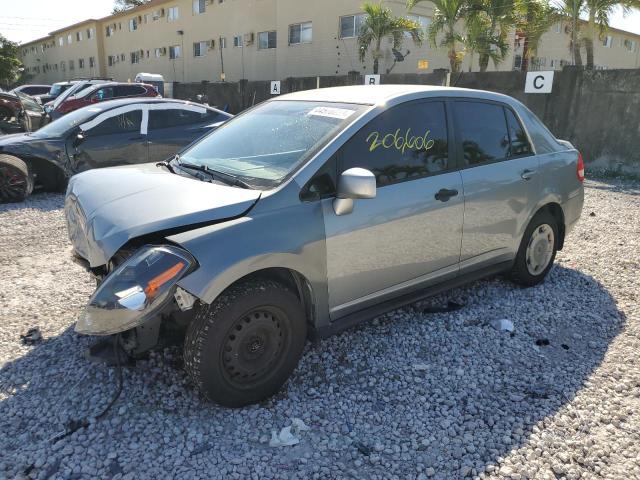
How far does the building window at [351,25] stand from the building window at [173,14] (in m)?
15.8

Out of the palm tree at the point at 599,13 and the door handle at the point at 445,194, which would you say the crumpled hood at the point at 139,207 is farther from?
the palm tree at the point at 599,13

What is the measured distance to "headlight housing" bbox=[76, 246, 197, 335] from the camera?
7.85ft

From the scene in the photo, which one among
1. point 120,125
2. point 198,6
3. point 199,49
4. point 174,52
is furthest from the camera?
point 174,52

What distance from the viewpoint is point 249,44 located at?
27031 millimetres

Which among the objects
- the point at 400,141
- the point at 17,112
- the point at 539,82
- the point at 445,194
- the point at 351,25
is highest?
the point at 351,25

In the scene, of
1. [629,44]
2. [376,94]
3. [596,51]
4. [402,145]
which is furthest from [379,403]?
[629,44]

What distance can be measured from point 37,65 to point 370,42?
2142 inches

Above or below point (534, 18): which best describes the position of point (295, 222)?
below

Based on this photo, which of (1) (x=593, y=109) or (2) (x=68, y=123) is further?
(1) (x=593, y=109)

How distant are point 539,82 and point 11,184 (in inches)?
443

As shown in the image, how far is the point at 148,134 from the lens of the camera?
27.1ft

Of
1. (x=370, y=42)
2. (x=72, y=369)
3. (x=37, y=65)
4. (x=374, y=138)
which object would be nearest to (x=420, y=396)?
(x=374, y=138)

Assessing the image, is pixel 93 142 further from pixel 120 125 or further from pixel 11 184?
pixel 11 184

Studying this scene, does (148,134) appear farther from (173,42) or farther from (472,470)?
(173,42)
